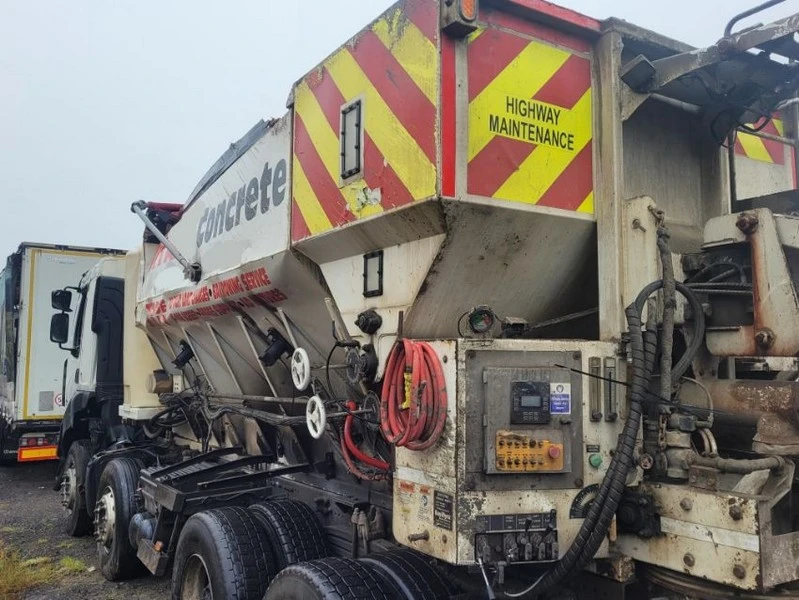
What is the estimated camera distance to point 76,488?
693 cm

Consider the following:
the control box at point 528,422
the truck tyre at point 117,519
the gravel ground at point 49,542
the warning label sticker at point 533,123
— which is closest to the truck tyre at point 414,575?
the control box at point 528,422

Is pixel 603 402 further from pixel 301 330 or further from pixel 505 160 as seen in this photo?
pixel 301 330

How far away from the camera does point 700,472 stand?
2.18 metres

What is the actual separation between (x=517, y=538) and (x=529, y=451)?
279mm

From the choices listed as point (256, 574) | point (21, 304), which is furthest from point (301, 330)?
point (21, 304)

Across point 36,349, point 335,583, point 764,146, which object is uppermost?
point 764,146

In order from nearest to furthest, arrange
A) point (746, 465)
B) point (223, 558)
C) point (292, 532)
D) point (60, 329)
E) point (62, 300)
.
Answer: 1. point (746, 465)
2. point (223, 558)
3. point (292, 532)
4. point (62, 300)
5. point (60, 329)

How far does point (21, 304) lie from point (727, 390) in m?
10.2

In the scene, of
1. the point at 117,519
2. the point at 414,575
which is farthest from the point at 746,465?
the point at 117,519

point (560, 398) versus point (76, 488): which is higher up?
point (560, 398)

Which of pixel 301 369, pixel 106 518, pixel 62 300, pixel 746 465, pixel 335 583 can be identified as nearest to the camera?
pixel 746 465

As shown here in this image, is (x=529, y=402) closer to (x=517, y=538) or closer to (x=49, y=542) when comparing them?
(x=517, y=538)

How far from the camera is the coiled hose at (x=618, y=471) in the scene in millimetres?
2178

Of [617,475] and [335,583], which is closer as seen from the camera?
[617,475]
